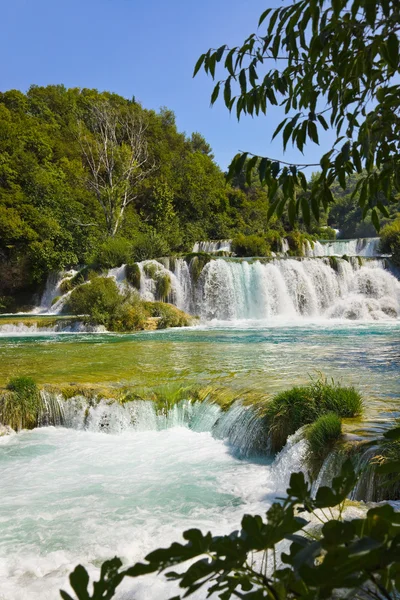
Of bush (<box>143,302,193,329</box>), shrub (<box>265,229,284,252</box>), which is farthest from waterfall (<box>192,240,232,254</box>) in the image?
bush (<box>143,302,193,329</box>)

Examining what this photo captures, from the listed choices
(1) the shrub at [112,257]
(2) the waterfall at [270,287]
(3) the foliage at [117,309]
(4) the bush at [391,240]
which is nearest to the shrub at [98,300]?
(3) the foliage at [117,309]

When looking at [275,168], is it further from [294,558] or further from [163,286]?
[163,286]

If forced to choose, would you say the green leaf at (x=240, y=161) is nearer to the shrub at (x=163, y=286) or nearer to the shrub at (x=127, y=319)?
the shrub at (x=127, y=319)

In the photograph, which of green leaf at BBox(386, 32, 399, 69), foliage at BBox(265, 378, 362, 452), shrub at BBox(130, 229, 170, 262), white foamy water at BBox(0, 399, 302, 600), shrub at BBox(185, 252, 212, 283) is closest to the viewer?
Result: green leaf at BBox(386, 32, 399, 69)

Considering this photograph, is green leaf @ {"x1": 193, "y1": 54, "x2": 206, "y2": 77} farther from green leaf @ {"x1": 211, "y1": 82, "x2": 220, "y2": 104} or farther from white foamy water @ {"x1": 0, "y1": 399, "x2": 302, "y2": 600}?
white foamy water @ {"x1": 0, "y1": 399, "x2": 302, "y2": 600}

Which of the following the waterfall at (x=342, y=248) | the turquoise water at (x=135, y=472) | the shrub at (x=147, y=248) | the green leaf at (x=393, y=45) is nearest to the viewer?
the green leaf at (x=393, y=45)

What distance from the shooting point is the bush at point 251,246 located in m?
28.8

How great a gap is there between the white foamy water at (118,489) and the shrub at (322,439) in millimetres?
207

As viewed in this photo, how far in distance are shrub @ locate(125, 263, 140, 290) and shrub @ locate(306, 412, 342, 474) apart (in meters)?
17.5

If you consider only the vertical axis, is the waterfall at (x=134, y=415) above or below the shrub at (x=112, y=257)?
below

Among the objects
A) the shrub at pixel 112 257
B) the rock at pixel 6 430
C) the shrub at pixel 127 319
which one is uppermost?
the shrub at pixel 112 257

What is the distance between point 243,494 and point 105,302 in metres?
13.7

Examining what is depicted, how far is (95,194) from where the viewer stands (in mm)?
34625

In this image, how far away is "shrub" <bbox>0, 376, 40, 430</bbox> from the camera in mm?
7074
